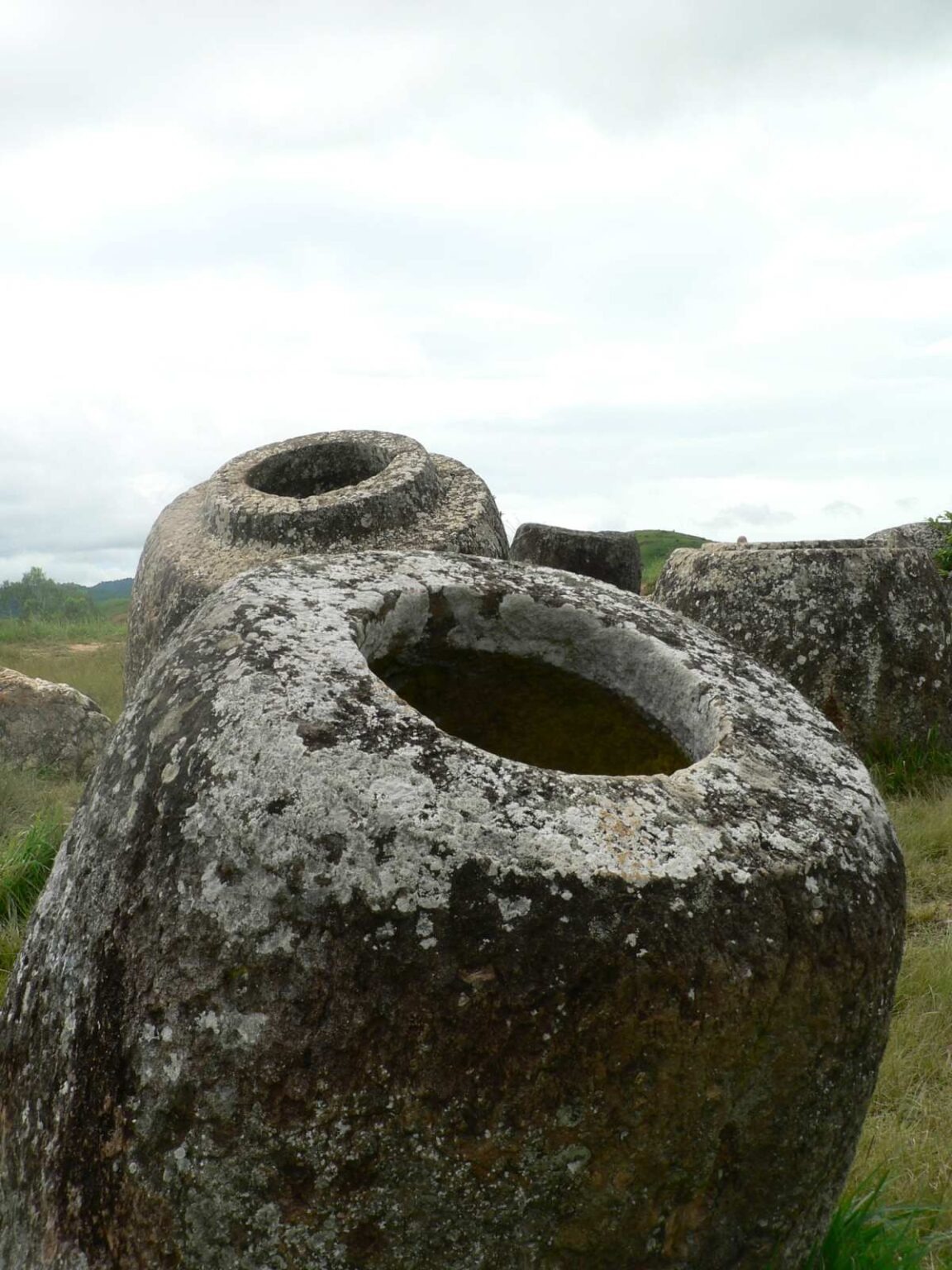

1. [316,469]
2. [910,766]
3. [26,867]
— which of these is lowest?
[26,867]

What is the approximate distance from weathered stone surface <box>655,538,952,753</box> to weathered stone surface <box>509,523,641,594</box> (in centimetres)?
485

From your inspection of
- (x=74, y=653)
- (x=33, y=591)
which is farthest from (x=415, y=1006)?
(x=33, y=591)

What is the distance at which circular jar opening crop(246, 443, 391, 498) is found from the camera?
6.93 meters

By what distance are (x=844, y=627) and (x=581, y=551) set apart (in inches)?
206

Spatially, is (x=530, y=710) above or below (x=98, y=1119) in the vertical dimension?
above

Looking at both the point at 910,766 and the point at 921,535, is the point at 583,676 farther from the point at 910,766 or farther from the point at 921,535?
the point at 921,535

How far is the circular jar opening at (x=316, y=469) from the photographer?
6.93 m

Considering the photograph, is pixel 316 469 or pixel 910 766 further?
pixel 316 469

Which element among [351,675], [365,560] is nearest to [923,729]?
[365,560]

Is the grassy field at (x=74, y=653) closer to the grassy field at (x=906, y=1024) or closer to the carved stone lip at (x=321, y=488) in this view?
the carved stone lip at (x=321, y=488)

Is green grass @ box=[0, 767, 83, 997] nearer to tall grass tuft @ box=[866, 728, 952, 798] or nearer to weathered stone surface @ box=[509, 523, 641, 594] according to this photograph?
tall grass tuft @ box=[866, 728, 952, 798]

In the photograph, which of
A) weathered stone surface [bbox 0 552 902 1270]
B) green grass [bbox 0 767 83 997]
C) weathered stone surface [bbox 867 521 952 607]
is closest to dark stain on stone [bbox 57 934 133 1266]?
weathered stone surface [bbox 0 552 902 1270]

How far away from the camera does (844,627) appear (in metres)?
6.34

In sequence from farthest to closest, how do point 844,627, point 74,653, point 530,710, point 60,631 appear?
point 60,631 < point 74,653 < point 844,627 < point 530,710
